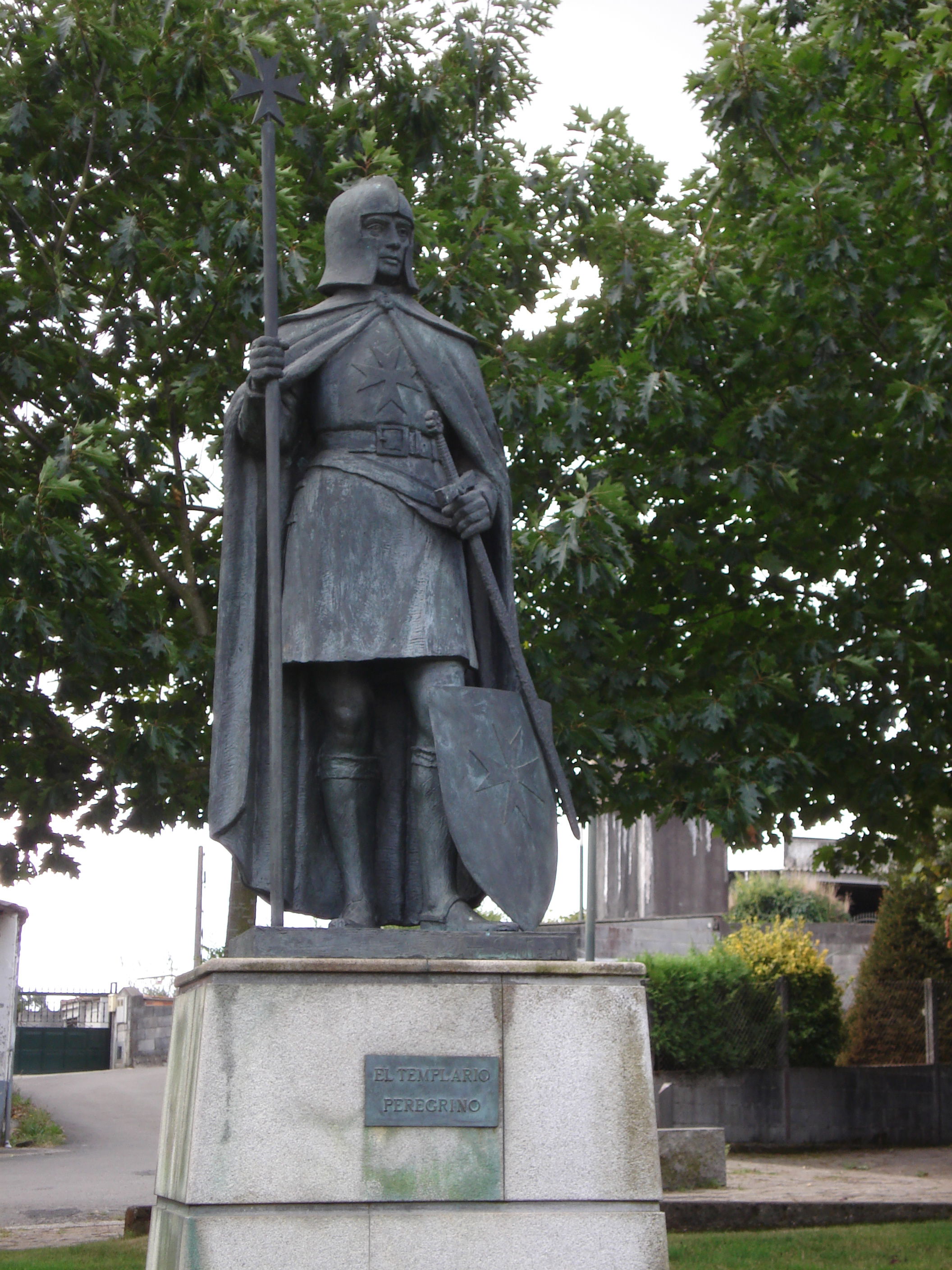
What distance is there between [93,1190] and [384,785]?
441 inches

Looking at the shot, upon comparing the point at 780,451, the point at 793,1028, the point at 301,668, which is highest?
the point at 780,451

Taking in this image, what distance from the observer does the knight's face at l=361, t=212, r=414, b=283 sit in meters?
5.92

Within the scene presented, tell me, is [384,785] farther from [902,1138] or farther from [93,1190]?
[902,1138]

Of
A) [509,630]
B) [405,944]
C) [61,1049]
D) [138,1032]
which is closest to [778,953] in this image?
[509,630]

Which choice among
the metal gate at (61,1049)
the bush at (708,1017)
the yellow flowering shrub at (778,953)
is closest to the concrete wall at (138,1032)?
the metal gate at (61,1049)

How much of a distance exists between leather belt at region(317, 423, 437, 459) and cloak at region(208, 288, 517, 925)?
0.45ft

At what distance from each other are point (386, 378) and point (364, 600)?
820 millimetres

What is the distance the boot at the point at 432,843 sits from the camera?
5.43m

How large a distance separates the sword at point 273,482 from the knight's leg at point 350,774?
0.57 ft

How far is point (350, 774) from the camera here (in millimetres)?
5617

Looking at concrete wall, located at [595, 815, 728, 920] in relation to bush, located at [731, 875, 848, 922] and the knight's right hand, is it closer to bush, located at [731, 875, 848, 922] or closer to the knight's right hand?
bush, located at [731, 875, 848, 922]

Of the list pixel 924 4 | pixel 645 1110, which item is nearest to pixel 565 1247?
pixel 645 1110

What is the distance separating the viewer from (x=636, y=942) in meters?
32.7

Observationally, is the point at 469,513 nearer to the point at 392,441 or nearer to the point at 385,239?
the point at 392,441
